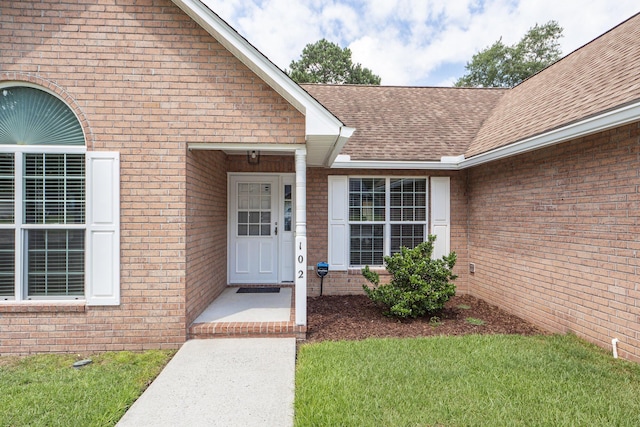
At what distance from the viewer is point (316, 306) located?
20.6 feet

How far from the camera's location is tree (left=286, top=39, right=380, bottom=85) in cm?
2947

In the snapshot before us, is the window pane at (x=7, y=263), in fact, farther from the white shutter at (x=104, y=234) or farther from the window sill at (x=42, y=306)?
the white shutter at (x=104, y=234)

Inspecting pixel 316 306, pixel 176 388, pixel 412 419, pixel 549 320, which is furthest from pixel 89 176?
pixel 549 320

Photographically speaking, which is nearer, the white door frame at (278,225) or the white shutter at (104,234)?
the white shutter at (104,234)

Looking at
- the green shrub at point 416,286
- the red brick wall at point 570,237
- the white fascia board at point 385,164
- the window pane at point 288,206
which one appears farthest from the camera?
the window pane at point 288,206

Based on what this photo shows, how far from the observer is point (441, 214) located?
723 cm

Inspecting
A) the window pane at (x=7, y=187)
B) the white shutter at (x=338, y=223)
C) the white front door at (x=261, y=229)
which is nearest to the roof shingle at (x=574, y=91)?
the white shutter at (x=338, y=223)

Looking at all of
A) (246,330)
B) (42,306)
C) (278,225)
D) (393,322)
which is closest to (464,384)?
(393,322)

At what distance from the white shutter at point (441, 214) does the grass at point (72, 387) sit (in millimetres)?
Result: 5474

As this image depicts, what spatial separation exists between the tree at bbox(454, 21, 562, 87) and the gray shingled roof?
836 inches

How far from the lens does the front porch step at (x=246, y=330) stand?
4.65m

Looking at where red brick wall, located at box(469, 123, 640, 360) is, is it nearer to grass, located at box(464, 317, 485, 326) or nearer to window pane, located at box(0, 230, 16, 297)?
grass, located at box(464, 317, 485, 326)

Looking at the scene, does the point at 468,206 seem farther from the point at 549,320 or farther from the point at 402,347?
the point at 402,347

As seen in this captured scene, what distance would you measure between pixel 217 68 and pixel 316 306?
4.32m
